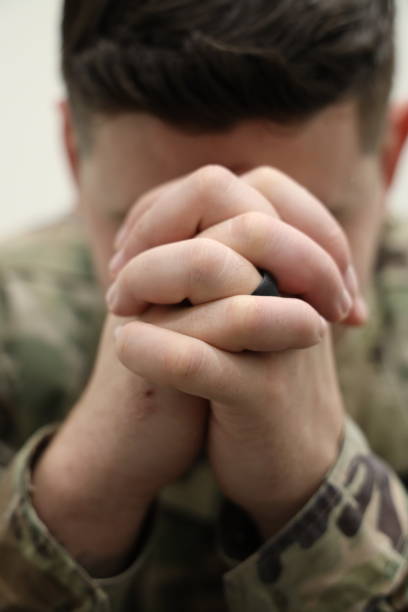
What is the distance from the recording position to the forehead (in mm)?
416

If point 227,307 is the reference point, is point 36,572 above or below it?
below

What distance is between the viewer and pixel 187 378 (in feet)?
0.91

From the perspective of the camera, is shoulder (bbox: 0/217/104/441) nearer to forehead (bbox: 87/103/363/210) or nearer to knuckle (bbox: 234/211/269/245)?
forehead (bbox: 87/103/363/210)

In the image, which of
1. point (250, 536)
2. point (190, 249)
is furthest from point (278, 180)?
point (250, 536)

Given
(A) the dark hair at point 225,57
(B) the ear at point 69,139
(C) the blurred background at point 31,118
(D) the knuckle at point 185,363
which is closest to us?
(D) the knuckle at point 185,363

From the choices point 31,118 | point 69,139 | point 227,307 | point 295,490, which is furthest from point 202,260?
point 31,118

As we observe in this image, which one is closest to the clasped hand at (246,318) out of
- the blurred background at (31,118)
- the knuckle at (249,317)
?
the knuckle at (249,317)

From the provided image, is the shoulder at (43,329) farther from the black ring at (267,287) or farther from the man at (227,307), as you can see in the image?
the black ring at (267,287)

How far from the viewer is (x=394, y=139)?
1.85 ft

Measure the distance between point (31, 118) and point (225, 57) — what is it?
0.79 meters

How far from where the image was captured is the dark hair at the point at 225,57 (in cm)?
41

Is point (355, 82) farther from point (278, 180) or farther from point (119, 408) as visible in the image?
point (119, 408)

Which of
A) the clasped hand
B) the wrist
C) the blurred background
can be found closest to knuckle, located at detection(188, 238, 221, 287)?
the clasped hand

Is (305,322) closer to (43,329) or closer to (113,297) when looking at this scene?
(113,297)
